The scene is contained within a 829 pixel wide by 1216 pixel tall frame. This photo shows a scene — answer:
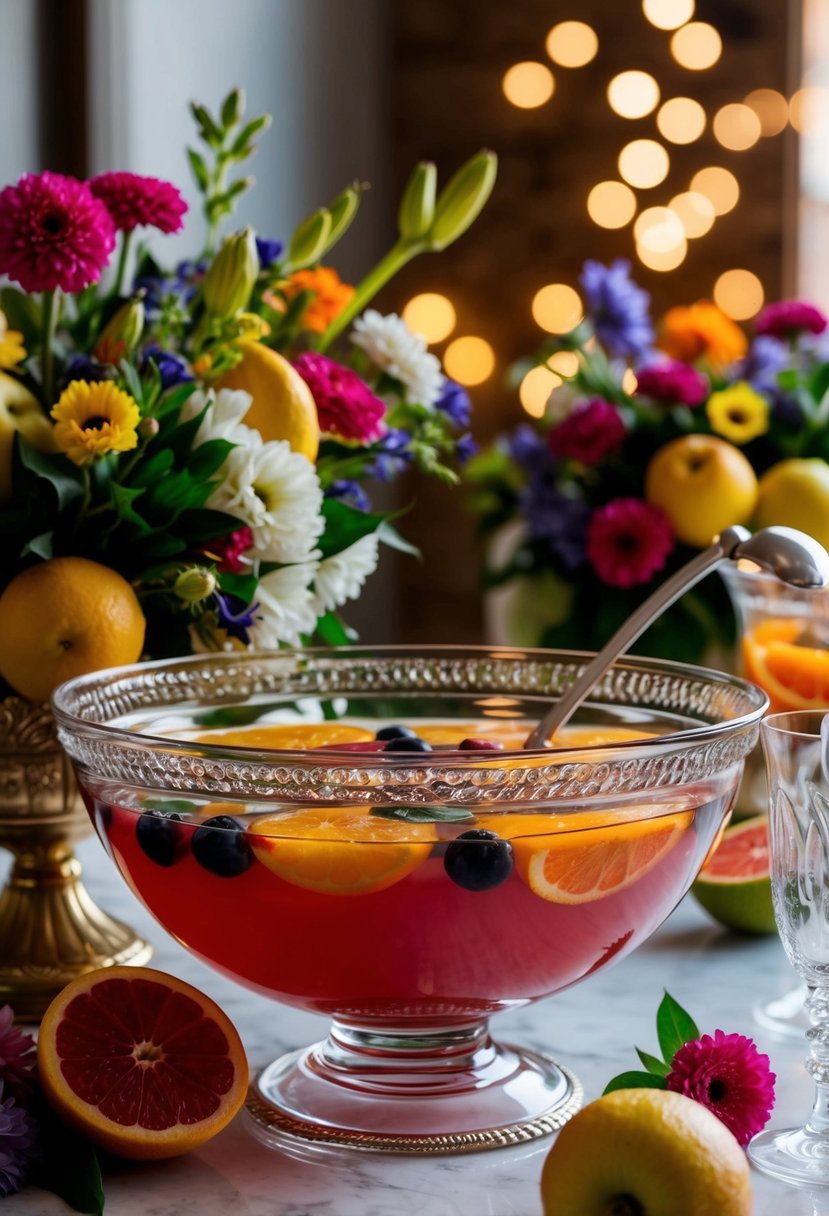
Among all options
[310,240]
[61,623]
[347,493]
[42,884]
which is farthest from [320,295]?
[42,884]

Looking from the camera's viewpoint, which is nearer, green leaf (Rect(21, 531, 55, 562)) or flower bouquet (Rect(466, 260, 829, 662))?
green leaf (Rect(21, 531, 55, 562))

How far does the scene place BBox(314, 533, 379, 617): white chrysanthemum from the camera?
1039 millimetres

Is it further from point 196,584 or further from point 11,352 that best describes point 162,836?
point 11,352

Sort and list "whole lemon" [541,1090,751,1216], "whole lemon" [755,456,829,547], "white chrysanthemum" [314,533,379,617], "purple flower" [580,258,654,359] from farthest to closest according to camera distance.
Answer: "purple flower" [580,258,654,359]
"whole lemon" [755,456,829,547]
"white chrysanthemum" [314,533,379,617]
"whole lemon" [541,1090,751,1216]

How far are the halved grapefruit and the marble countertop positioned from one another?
0.02m

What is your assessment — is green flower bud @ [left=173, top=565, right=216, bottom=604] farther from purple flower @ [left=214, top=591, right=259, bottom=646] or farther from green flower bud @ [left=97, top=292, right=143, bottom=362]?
green flower bud @ [left=97, top=292, right=143, bottom=362]

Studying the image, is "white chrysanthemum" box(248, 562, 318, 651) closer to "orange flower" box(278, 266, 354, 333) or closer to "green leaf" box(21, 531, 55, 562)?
"green leaf" box(21, 531, 55, 562)

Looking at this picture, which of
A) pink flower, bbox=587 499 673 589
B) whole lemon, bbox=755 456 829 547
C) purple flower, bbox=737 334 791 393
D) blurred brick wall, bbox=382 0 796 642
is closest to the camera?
Result: whole lemon, bbox=755 456 829 547

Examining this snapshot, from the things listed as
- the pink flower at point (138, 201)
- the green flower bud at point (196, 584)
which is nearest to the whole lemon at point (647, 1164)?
the green flower bud at point (196, 584)

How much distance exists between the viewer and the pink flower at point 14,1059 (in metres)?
0.73

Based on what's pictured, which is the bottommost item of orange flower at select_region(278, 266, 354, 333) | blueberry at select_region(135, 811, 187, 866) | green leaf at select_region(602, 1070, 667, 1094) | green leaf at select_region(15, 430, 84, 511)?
green leaf at select_region(602, 1070, 667, 1094)

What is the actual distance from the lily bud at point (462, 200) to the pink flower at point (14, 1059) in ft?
2.18

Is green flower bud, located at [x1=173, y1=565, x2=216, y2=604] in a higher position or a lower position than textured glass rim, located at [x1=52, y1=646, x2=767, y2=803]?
higher

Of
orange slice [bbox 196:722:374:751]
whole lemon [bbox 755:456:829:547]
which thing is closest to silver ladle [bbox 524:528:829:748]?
orange slice [bbox 196:722:374:751]
